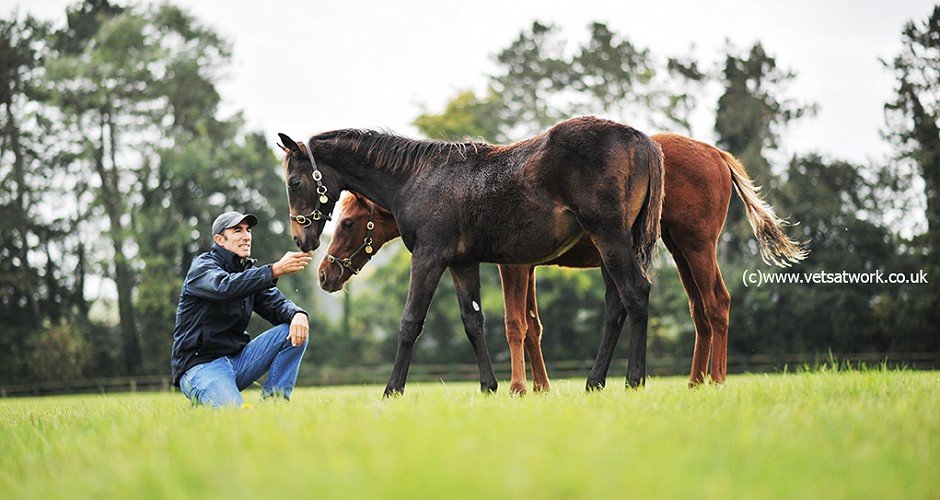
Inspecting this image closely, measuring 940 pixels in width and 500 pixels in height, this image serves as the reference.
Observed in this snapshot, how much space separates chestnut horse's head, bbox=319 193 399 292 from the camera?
776 centimetres

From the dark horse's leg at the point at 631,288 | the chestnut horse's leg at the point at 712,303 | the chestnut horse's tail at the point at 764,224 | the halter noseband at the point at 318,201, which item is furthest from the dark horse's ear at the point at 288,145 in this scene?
the chestnut horse's tail at the point at 764,224

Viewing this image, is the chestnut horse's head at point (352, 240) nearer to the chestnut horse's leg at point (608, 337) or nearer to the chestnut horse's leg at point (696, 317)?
the chestnut horse's leg at point (608, 337)

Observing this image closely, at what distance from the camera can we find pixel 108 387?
2811cm

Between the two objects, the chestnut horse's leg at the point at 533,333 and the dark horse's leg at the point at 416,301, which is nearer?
the dark horse's leg at the point at 416,301

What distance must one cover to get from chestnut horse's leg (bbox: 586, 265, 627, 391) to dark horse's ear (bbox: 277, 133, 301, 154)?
9.04 feet

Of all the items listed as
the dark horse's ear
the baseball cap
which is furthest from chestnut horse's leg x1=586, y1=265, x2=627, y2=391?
the baseball cap

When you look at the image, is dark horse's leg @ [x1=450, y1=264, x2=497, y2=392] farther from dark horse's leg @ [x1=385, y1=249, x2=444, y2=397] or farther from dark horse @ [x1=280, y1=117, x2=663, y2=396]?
dark horse's leg @ [x1=385, y1=249, x2=444, y2=397]

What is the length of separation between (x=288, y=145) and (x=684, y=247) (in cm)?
358

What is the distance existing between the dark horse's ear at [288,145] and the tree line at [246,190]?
23.0 meters

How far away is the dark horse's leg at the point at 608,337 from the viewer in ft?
20.1

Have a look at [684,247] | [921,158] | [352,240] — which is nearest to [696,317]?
[684,247]

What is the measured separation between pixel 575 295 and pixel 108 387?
1805 cm

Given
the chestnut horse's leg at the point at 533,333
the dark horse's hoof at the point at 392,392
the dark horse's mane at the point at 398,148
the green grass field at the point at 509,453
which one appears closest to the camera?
the green grass field at the point at 509,453

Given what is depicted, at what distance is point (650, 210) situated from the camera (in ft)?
19.7
